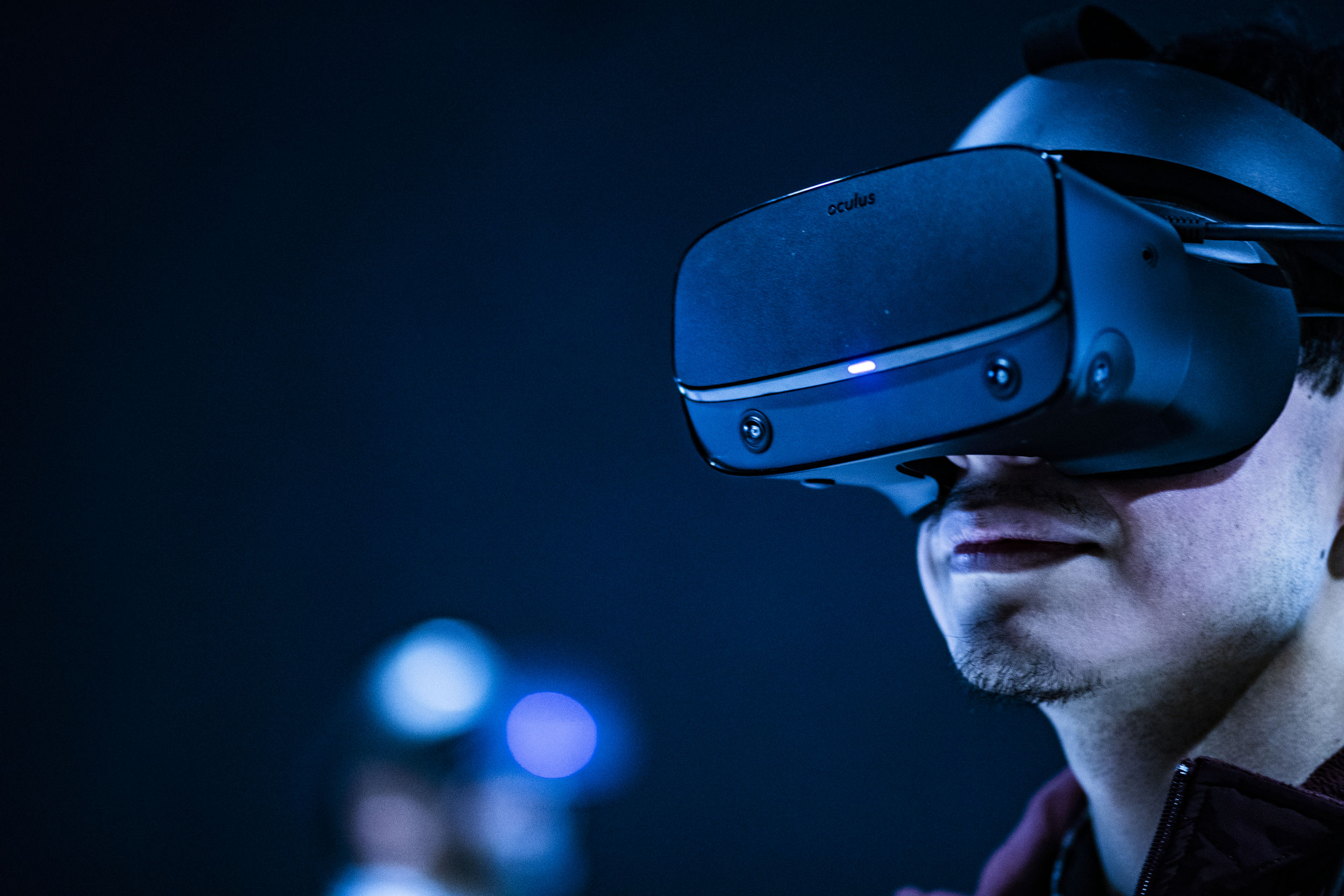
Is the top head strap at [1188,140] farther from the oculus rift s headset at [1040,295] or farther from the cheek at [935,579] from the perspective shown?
the cheek at [935,579]

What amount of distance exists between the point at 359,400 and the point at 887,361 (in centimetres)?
113

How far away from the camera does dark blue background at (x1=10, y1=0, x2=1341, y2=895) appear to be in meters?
1.37

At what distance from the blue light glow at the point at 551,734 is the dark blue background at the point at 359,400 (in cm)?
8

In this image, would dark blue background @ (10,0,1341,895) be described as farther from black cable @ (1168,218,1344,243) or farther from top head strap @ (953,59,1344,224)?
black cable @ (1168,218,1344,243)

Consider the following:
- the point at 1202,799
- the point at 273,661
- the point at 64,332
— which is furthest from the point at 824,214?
the point at 64,332

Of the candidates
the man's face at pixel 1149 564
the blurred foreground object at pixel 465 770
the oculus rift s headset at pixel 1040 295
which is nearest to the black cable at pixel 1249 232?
the oculus rift s headset at pixel 1040 295

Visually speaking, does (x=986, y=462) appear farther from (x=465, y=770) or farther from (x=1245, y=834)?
(x=465, y=770)

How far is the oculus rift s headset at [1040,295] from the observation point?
0.45 metres

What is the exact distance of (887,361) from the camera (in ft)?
1.60

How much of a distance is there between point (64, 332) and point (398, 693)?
725 millimetres

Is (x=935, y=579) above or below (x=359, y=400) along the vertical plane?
below

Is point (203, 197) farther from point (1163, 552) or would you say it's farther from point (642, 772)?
point (1163, 552)

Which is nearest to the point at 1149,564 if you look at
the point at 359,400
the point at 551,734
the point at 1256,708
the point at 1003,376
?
the point at 1256,708

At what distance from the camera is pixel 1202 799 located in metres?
0.63
